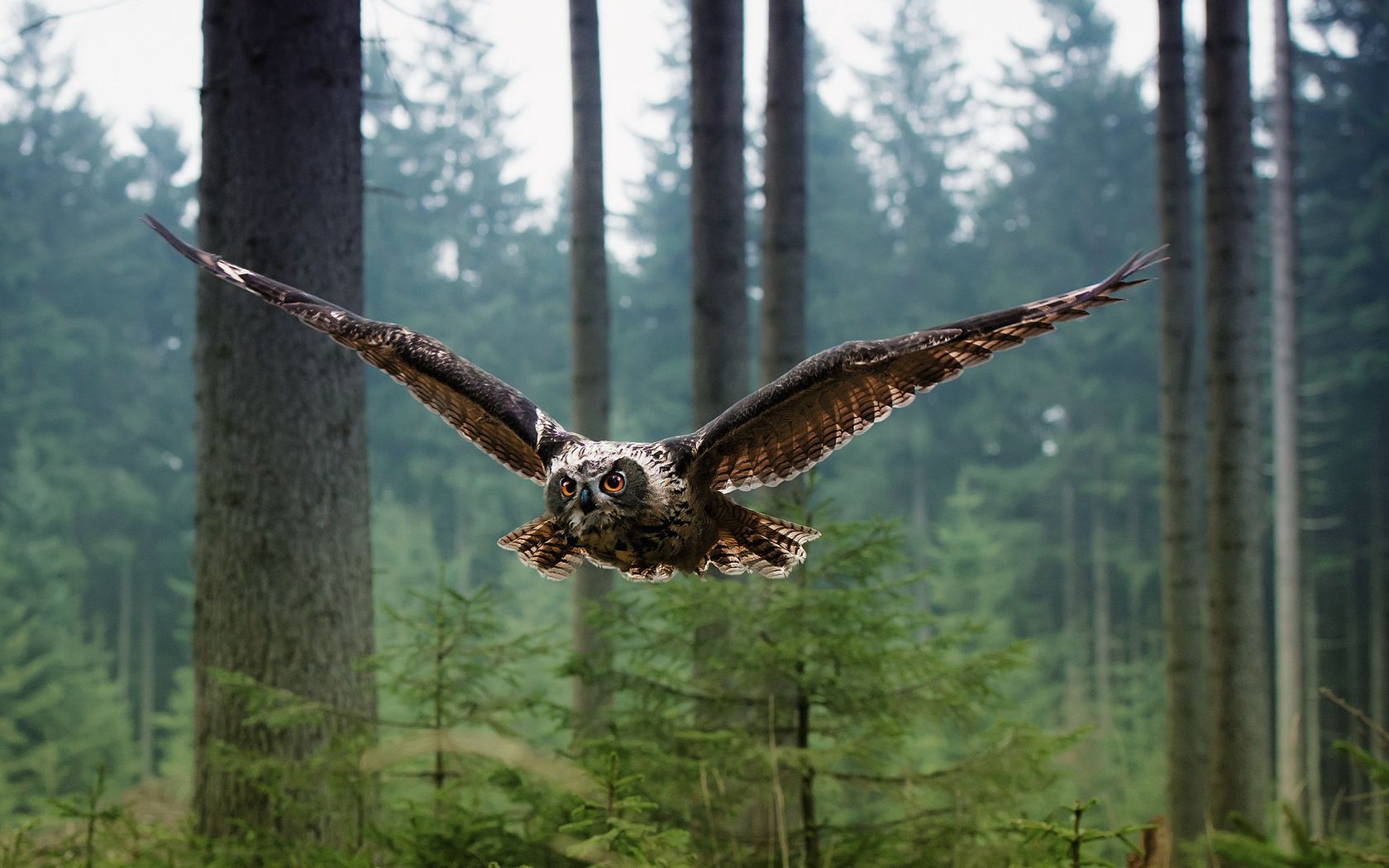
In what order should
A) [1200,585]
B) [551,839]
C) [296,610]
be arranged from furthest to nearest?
[1200,585]
[296,610]
[551,839]

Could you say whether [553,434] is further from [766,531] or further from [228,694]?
[228,694]

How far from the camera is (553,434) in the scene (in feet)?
10.8

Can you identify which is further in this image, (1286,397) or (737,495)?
(1286,397)

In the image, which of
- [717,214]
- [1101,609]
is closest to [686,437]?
[717,214]

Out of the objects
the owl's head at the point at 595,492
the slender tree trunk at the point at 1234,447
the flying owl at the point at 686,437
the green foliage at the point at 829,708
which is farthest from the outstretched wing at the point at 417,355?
the slender tree trunk at the point at 1234,447

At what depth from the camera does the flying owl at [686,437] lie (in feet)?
9.48

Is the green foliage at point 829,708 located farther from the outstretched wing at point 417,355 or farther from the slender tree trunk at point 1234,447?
the slender tree trunk at point 1234,447

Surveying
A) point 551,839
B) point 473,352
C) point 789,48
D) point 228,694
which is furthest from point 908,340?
point 473,352

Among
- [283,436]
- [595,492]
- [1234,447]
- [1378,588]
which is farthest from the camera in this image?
[1378,588]

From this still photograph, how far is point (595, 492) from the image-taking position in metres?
2.87

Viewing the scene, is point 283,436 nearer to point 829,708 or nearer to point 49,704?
point 829,708

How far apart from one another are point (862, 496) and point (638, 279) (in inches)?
364

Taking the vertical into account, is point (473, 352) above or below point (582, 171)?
above

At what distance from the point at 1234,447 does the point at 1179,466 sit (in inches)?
34.4
